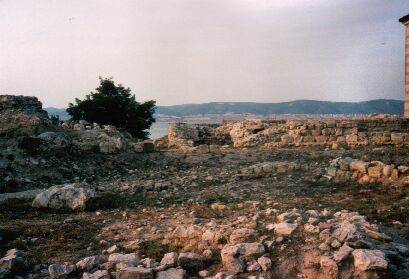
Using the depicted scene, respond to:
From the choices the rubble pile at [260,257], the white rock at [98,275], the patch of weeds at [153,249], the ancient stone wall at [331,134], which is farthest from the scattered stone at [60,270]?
the ancient stone wall at [331,134]

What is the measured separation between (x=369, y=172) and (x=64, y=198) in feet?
20.3

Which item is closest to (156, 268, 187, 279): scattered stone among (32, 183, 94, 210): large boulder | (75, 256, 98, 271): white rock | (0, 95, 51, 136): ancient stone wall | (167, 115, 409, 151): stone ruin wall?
(75, 256, 98, 271): white rock

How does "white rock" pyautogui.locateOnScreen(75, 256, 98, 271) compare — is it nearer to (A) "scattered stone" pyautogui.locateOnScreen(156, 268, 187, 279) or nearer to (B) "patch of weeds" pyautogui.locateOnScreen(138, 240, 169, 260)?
(B) "patch of weeds" pyautogui.locateOnScreen(138, 240, 169, 260)

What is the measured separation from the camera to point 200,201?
6.81 m

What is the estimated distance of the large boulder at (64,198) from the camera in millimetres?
6430

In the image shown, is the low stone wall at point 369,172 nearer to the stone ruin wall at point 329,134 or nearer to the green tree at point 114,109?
the stone ruin wall at point 329,134

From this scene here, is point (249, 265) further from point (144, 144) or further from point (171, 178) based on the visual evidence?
point (144, 144)

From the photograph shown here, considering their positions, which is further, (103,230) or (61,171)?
(61,171)

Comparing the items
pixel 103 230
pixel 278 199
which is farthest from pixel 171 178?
pixel 103 230

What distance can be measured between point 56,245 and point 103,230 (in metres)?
0.74

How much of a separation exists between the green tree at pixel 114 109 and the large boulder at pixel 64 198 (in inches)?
662

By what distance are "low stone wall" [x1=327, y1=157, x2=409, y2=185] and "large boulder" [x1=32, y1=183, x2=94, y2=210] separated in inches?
208

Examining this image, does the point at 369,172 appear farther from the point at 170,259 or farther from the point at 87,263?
the point at 87,263

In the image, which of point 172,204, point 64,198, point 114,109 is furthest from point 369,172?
point 114,109
